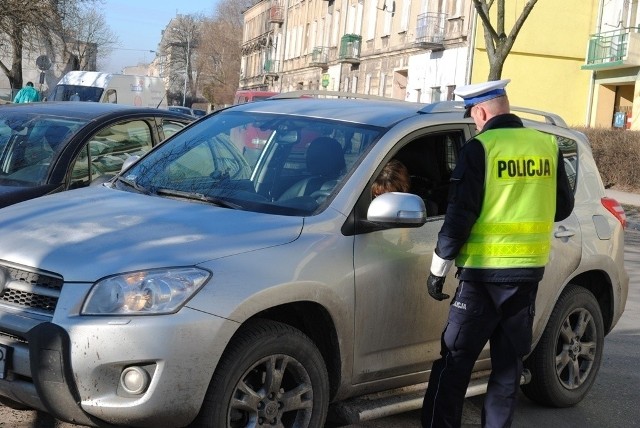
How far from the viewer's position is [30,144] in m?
7.85

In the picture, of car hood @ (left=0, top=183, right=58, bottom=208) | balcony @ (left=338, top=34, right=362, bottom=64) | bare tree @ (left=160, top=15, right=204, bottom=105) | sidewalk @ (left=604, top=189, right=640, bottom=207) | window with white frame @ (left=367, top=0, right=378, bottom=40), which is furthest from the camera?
bare tree @ (left=160, top=15, right=204, bottom=105)

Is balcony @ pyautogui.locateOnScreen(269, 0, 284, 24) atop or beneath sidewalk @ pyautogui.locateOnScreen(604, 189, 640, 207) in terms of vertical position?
atop

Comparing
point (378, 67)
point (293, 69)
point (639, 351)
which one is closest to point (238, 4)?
point (293, 69)

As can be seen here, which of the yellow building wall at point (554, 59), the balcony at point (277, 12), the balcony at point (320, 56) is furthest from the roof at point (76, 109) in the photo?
the balcony at point (277, 12)

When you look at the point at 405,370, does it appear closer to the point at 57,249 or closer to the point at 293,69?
the point at 57,249

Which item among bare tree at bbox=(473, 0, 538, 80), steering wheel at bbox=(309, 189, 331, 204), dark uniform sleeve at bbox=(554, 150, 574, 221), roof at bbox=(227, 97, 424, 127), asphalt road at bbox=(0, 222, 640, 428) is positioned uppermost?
bare tree at bbox=(473, 0, 538, 80)

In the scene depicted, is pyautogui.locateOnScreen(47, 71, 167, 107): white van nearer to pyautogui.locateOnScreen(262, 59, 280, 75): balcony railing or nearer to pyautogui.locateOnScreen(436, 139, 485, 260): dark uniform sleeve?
pyautogui.locateOnScreen(436, 139, 485, 260): dark uniform sleeve

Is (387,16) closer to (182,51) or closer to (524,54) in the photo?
(524,54)

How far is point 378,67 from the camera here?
4688 centimetres

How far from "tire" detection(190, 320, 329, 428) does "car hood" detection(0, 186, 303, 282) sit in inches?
15.0

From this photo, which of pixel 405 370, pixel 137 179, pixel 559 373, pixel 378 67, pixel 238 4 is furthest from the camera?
pixel 238 4

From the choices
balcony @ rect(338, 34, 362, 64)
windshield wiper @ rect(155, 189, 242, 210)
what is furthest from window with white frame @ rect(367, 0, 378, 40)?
windshield wiper @ rect(155, 189, 242, 210)

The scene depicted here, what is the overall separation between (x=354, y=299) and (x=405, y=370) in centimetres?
Answer: 63

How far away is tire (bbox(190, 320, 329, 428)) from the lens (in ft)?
13.5
